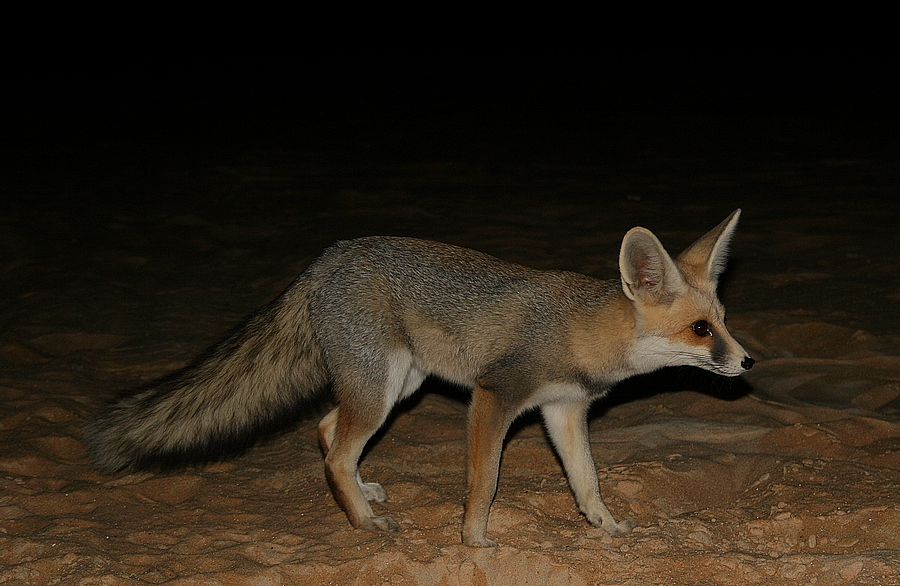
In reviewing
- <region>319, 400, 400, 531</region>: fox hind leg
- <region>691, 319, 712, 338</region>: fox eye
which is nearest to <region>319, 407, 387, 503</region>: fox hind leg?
<region>319, 400, 400, 531</region>: fox hind leg

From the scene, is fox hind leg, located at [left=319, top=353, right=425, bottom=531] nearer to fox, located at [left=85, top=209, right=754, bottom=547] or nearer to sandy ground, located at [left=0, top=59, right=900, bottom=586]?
fox, located at [left=85, top=209, right=754, bottom=547]

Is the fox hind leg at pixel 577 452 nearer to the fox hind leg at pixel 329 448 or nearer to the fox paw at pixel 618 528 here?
the fox paw at pixel 618 528

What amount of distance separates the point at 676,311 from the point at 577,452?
83 cm

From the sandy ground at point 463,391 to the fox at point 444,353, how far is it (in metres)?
0.26

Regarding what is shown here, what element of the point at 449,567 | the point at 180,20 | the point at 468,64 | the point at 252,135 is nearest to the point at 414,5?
the point at 180,20

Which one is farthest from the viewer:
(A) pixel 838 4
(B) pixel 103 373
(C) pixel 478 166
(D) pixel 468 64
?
(A) pixel 838 4

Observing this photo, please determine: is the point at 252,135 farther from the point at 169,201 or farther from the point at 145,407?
the point at 145,407

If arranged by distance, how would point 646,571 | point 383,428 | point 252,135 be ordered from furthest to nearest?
1. point 252,135
2. point 383,428
3. point 646,571

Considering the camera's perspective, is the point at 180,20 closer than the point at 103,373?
No

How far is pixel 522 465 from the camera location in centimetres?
483

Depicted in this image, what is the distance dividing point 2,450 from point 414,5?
34.5m

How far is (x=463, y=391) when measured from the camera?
584 centimetres

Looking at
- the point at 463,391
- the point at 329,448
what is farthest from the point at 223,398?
the point at 463,391

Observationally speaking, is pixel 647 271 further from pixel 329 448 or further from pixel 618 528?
pixel 329 448
